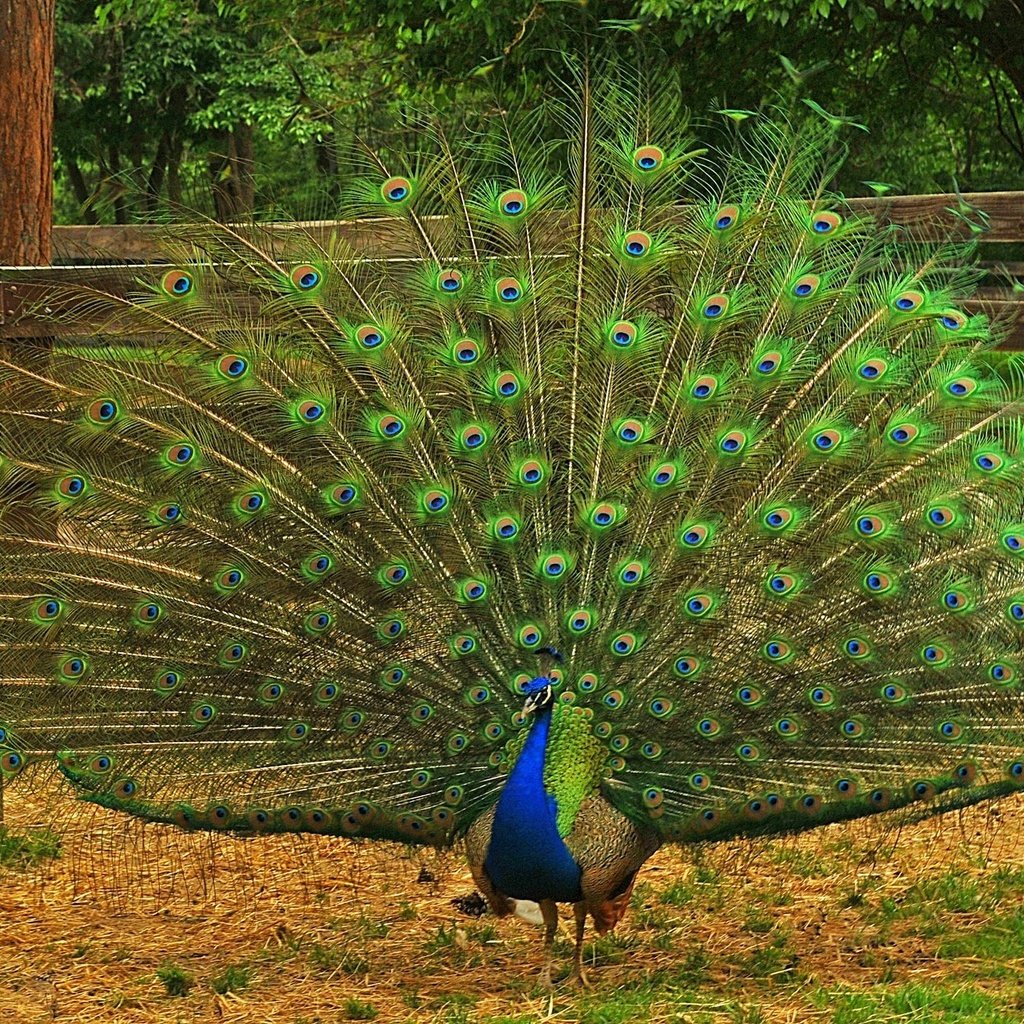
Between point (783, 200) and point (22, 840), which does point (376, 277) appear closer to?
point (783, 200)

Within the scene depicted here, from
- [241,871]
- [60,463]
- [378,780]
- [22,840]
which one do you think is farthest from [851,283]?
[22,840]

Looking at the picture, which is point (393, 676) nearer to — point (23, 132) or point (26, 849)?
point (26, 849)

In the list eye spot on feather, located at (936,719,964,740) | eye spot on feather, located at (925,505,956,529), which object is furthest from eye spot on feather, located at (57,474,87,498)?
eye spot on feather, located at (936,719,964,740)

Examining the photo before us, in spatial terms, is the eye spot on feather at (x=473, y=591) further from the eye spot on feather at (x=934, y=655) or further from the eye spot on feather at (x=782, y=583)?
the eye spot on feather at (x=934, y=655)

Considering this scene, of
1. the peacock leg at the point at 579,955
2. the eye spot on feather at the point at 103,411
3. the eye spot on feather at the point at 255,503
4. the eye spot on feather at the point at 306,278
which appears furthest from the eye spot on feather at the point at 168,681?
the peacock leg at the point at 579,955

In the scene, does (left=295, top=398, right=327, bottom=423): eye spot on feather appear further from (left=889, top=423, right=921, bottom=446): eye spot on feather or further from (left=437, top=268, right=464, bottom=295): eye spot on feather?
(left=889, top=423, right=921, bottom=446): eye spot on feather

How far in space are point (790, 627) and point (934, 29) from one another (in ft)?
29.4

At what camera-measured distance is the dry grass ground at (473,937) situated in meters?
4.70

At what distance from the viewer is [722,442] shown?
484 cm

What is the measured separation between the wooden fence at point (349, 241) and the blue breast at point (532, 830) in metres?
1.70

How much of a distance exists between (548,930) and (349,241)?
2.25 meters

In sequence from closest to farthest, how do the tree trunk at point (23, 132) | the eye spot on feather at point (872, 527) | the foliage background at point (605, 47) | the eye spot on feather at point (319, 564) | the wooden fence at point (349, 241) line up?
the eye spot on feather at point (872, 527), the eye spot on feather at point (319, 564), the wooden fence at point (349, 241), the foliage background at point (605, 47), the tree trunk at point (23, 132)

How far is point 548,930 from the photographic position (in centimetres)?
491

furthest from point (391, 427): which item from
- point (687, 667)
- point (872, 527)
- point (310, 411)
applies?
point (872, 527)
